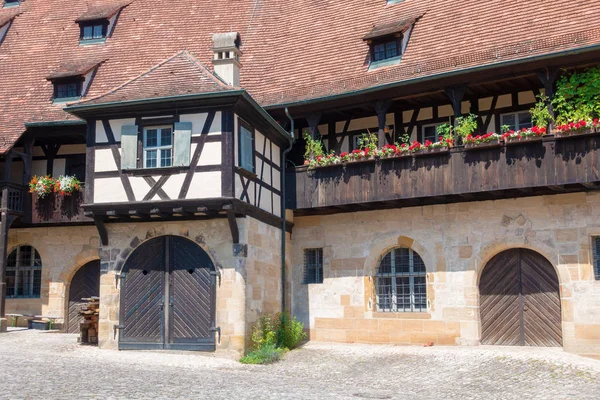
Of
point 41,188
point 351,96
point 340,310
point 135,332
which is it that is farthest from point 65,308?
point 351,96

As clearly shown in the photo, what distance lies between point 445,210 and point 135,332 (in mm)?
7164

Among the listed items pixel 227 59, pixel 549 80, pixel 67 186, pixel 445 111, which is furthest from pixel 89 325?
pixel 549 80

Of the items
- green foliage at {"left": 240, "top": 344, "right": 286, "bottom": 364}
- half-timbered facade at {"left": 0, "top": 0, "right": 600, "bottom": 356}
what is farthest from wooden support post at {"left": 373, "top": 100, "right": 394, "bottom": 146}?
green foliage at {"left": 240, "top": 344, "right": 286, "bottom": 364}

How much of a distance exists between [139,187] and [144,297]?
91.5 inches

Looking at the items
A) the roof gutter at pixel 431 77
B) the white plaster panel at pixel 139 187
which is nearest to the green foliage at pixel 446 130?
the roof gutter at pixel 431 77

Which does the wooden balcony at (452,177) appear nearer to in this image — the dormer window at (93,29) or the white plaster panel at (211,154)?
the white plaster panel at (211,154)

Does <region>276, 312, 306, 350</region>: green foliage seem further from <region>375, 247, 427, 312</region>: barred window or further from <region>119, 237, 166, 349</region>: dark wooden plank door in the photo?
<region>119, 237, 166, 349</region>: dark wooden plank door

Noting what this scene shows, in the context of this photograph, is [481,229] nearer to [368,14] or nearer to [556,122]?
[556,122]

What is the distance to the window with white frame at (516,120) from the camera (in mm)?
16234

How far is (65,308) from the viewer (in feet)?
66.1

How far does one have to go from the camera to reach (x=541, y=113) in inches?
589

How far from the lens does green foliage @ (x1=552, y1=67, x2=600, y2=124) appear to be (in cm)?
1463

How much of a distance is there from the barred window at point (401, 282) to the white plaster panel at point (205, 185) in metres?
4.56

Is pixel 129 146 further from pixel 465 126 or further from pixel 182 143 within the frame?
pixel 465 126
